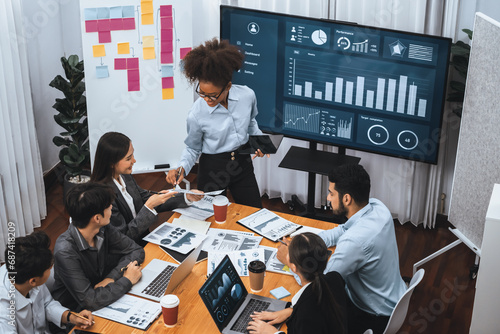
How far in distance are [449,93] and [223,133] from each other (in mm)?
1730

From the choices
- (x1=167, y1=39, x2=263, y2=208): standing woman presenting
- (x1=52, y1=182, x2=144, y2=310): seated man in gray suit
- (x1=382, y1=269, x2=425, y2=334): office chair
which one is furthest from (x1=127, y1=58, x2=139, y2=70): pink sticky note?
(x1=382, y1=269, x2=425, y2=334): office chair

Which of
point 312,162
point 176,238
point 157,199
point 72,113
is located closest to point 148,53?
point 72,113

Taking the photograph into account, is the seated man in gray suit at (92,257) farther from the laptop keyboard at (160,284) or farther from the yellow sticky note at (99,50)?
the yellow sticky note at (99,50)

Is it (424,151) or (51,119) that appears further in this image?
(51,119)

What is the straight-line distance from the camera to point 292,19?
13.9ft

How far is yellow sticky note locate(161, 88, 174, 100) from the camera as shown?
4715 millimetres

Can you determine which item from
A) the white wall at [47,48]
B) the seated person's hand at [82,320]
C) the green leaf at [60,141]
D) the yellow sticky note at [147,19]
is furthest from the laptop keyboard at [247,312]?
the white wall at [47,48]

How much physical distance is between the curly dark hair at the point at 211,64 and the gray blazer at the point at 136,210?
686mm

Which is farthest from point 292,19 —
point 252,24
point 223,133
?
point 223,133

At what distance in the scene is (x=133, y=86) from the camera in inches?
183

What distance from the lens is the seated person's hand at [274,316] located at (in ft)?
8.70

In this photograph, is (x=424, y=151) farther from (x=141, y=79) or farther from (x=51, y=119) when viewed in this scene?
(x=51, y=119)

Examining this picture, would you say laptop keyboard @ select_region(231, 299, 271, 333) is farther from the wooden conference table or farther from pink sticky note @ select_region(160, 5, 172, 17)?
pink sticky note @ select_region(160, 5, 172, 17)

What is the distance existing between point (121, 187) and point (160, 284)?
0.72m
